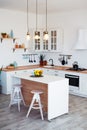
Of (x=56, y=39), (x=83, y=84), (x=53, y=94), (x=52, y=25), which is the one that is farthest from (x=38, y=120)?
(x=52, y=25)

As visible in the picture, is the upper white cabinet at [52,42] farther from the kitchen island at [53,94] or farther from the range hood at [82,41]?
the kitchen island at [53,94]

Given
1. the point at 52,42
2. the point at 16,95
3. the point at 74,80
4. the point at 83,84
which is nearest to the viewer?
the point at 16,95

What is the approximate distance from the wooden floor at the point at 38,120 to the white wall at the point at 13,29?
213 cm

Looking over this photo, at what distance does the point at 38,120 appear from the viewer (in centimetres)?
→ 474

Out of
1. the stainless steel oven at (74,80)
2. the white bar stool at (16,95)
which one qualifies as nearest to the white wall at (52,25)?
the stainless steel oven at (74,80)

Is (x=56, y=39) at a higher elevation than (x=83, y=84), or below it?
higher

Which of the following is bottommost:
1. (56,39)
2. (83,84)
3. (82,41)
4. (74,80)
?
(83,84)

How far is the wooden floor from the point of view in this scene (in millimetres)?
4355

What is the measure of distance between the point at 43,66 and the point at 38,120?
3.43 m

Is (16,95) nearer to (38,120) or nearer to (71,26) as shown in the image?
(38,120)

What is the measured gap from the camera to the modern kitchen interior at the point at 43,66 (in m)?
4.77

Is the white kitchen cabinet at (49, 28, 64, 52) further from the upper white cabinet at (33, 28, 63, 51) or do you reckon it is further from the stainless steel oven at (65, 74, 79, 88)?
the stainless steel oven at (65, 74, 79, 88)

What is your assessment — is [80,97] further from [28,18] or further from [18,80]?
[28,18]

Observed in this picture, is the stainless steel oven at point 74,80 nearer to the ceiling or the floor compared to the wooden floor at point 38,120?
nearer to the ceiling
